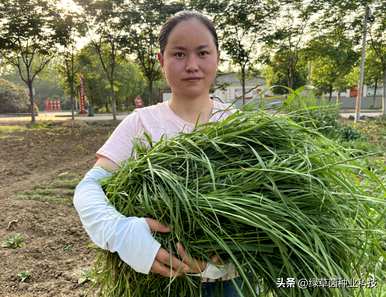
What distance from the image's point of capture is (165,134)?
104cm

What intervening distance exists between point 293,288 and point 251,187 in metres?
0.23

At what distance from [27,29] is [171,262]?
575 inches

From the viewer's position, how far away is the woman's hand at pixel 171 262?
78 cm

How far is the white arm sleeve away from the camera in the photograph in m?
0.78

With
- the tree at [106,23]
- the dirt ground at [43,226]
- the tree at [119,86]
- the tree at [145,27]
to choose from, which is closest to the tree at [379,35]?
the tree at [145,27]

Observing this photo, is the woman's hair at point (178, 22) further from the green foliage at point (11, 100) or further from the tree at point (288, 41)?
the green foliage at point (11, 100)

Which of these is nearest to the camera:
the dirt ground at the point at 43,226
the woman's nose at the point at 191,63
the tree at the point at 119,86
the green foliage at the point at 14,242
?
the woman's nose at the point at 191,63

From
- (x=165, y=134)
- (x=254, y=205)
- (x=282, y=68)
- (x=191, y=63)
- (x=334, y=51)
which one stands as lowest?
(x=254, y=205)

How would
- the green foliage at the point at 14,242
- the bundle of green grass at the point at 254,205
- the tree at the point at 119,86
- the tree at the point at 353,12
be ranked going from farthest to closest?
the tree at the point at 119,86 < the tree at the point at 353,12 < the green foliage at the point at 14,242 < the bundle of green grass at the point at 254,205

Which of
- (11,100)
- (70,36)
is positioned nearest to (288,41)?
(70,36)

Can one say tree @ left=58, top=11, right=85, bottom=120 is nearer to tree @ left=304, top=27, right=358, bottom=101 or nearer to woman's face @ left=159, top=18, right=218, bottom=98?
tree @ left=304, top=27, right=358, bottom=101

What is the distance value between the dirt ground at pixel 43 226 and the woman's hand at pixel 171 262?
15.3 inches

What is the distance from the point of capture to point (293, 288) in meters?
0.78

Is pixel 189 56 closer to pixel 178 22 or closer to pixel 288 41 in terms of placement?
pixel 178 22
